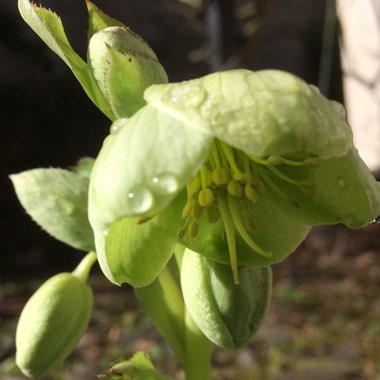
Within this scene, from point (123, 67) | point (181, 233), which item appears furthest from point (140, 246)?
point (123, 67)

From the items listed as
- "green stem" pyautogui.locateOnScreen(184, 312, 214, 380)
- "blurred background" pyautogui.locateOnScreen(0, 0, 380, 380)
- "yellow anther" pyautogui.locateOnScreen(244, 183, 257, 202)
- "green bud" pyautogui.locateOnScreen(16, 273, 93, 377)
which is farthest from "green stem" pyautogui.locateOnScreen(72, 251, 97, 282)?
"blurred background" pyautogui.locateOnScreen(0, 0, 380, 380)

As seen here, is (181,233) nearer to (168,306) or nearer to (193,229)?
(193,229)

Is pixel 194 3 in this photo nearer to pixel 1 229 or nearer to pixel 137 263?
pixel 1 229

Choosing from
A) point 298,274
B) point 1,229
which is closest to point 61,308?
point 1,229

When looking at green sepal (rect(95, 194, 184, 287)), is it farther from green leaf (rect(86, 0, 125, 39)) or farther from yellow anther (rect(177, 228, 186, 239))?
green leaf (rect(86, 0, 125, 39))

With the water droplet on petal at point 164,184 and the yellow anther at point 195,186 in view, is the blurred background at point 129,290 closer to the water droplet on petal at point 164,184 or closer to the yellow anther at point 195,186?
the yellow anther at point 195,186

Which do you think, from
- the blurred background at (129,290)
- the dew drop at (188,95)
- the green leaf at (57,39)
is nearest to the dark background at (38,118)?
the blurred background at (129,290)

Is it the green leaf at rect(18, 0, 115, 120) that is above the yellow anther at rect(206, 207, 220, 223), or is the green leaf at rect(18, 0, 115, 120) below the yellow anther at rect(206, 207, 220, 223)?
above
